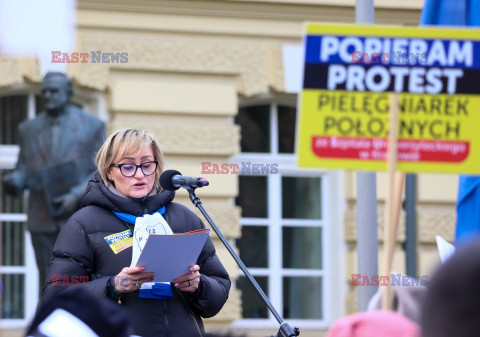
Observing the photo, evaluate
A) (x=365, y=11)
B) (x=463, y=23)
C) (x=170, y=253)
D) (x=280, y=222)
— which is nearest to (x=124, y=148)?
(x=170, y=253)

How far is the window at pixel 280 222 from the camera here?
8547 mm

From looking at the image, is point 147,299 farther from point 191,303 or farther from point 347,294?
point 347,294

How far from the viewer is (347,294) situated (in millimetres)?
8398

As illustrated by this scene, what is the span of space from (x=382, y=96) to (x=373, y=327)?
3.39 feet

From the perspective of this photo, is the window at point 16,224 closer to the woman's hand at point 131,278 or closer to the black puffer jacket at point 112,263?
the black puffer jacket at point 112,263

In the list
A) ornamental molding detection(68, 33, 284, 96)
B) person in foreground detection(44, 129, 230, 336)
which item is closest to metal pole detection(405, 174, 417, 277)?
ornamental molding detection(68, 33, 284, 96)

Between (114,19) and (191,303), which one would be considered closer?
(191,303)

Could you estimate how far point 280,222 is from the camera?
8.71 m

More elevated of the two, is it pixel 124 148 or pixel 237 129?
pixel 237 129

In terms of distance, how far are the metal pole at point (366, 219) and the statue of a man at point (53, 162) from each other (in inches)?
80.4

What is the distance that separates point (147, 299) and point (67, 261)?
29 centimetres

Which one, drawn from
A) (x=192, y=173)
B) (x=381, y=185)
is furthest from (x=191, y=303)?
(x=381, y=185)

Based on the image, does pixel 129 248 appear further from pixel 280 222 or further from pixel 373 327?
pixel 280 222

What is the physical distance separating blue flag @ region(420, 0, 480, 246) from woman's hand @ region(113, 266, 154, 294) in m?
1.08
